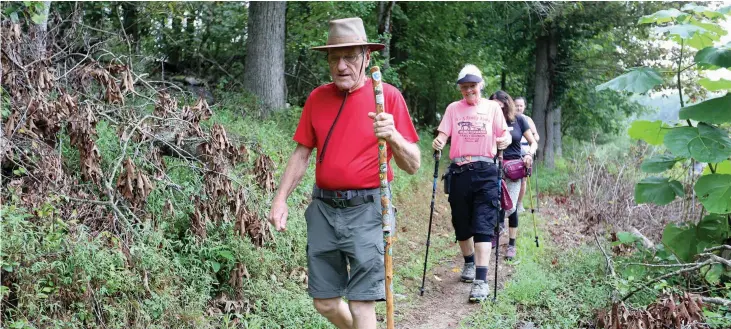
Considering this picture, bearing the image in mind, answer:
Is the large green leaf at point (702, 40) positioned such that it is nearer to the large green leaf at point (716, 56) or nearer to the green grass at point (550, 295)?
the large green leaf at point (716, 56)

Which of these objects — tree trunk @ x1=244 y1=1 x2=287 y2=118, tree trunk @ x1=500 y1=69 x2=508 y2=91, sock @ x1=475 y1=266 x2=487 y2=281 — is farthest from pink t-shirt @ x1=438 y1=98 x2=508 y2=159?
tree trunk @ x1=500 y1=69 x2=508 y2=91

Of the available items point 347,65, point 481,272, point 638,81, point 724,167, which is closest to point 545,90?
point 724,167

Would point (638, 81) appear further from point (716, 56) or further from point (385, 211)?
point (385, 211)

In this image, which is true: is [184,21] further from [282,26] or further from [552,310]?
[552,310]

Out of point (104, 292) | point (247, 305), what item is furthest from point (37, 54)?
point (247, 305)

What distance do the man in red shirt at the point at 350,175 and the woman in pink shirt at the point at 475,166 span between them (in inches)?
100

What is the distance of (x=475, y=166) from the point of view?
6.83m

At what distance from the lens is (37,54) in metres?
5.71

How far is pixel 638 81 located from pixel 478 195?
77.2 inches

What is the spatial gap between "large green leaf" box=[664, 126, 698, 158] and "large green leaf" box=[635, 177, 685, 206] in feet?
2.40

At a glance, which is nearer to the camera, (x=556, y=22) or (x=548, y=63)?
(x=556, y=22)

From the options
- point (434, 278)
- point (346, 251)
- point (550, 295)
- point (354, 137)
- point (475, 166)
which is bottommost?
point (434, 278)

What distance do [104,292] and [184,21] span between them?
34.4ft

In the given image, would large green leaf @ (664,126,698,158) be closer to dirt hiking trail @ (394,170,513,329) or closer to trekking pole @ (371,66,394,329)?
dirt hiking trail @ (394,170,513,329)
